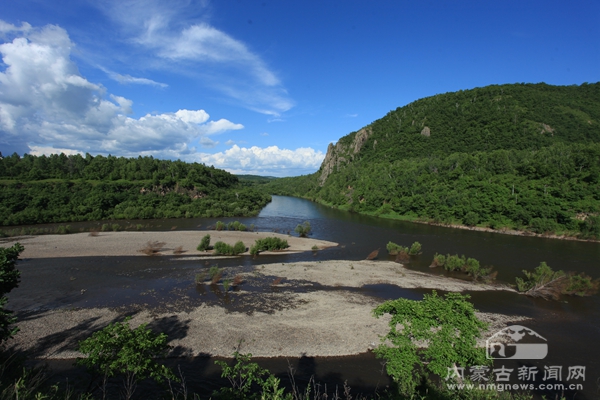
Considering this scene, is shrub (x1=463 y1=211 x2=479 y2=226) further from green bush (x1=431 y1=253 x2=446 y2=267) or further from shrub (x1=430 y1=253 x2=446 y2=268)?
shrub (x1=430 y1=253 x2=446 y2=268)

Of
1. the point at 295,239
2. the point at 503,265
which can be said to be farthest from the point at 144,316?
the point at 503,265

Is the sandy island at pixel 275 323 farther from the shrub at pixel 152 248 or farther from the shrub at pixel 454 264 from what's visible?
the shrub at pixel 152 248

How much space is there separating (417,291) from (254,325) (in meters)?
16.2

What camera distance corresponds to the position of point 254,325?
1944 cm

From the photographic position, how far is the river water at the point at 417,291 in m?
16.0

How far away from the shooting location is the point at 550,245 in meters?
47.0

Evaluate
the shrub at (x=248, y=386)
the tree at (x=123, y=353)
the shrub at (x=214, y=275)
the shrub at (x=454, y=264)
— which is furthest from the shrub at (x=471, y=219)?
the tree at (x=123, y=353)

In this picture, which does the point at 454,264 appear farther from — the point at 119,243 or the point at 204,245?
the point at 119,243

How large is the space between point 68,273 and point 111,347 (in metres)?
29.1

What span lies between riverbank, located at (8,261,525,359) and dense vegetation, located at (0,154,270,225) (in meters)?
56.7

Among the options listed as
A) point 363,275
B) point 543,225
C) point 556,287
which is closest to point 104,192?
point 363,275

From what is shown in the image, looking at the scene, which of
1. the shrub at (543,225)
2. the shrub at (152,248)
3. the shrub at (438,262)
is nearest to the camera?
the shrub at (438,262)

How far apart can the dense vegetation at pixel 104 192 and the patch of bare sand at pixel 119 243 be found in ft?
74.6

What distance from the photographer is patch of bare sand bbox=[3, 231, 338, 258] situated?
38.8 m
